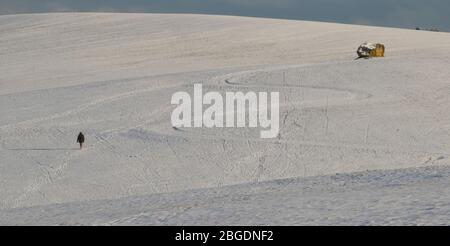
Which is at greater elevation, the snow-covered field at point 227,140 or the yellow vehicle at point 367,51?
the yellow vehicle at point 367,51

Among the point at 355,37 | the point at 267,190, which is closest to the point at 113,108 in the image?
the point at 267,190

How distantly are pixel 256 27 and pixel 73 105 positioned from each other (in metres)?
36.0

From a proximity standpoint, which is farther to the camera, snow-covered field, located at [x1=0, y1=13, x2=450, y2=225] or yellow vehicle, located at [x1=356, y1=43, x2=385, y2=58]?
yellow vehicle, located at [x1=356, y1=43, x2=385, y2=58]

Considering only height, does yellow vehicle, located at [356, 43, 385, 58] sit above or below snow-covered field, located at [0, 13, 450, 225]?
above

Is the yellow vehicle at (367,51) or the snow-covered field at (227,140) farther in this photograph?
the yellow vehicle at (367,51)

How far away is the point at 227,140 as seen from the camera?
82.1 feet

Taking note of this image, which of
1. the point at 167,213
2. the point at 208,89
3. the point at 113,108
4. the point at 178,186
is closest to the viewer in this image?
the point at 167,213

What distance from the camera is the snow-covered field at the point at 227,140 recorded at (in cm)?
1208

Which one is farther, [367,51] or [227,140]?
[367,51]

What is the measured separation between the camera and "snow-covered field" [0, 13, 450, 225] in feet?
39.6

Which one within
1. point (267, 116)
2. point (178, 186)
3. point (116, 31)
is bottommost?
point (178, 186)

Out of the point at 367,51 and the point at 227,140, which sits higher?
the point at 367,51

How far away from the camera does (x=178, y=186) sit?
19.9m
